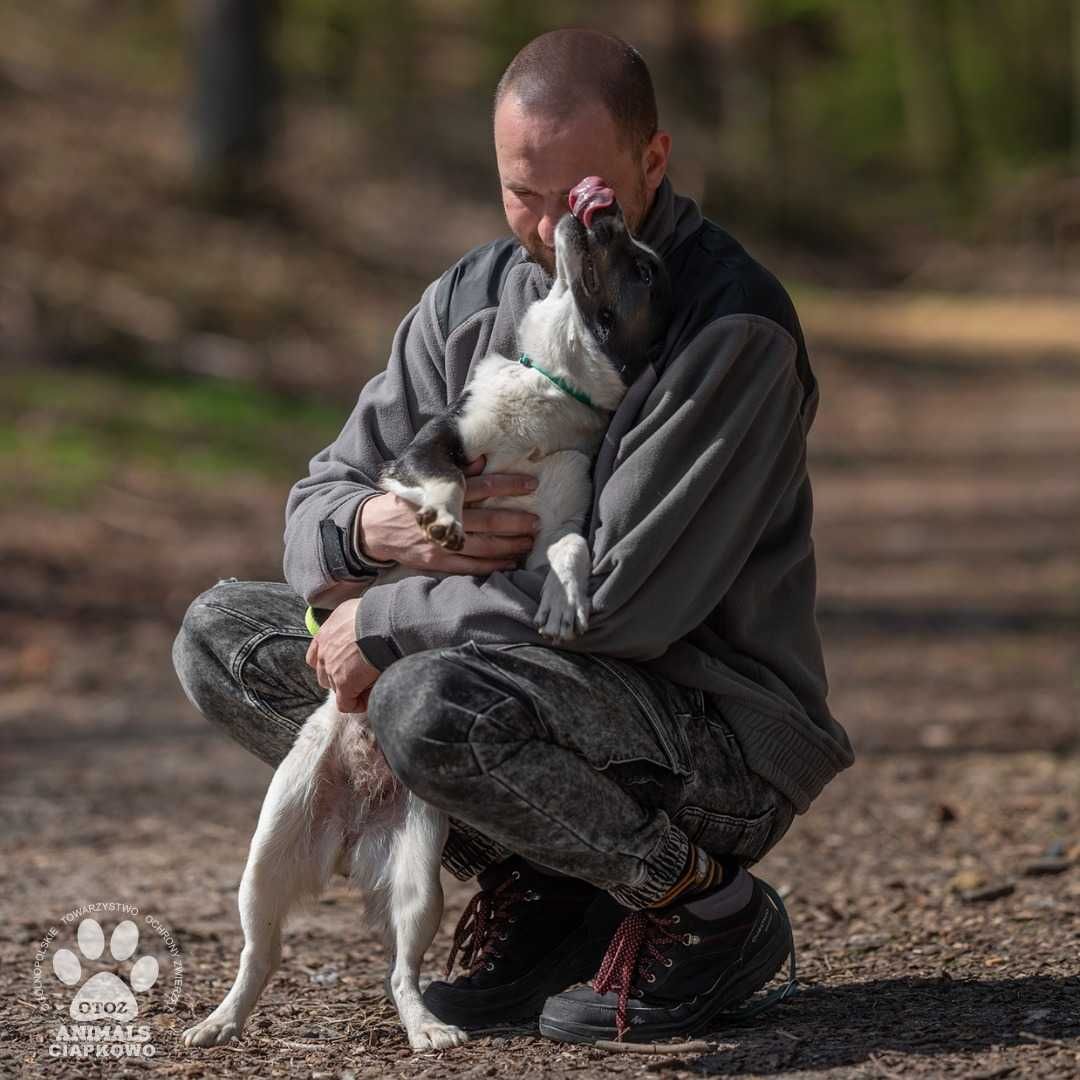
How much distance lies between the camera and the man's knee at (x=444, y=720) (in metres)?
2.98

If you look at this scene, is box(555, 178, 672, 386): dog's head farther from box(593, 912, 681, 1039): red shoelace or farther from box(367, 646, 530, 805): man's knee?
box(593, 912, 681, 1039): red shoelace

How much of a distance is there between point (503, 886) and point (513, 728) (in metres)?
0.74

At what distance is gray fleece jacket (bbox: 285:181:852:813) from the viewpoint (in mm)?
3105

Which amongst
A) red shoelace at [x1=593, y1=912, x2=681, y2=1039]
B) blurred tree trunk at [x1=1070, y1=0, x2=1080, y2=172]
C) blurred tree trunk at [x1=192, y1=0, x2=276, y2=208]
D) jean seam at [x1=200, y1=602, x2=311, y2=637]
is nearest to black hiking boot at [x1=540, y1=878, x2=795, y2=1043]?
red shoelace at [x1=593, y1=912, x2=681, y2=1039]

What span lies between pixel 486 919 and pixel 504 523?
0.92 m

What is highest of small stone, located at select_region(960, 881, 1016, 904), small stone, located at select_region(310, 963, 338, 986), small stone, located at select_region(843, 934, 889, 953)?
small stone, located at select_region(310, 963, 338, 986)

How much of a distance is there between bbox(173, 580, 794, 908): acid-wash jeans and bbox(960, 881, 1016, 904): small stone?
1.16 meters

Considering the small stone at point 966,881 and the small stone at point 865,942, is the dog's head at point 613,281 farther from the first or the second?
the small stone at point 966,881

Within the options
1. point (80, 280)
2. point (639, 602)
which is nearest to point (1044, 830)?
point (639, 602)

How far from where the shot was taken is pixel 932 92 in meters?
38.6

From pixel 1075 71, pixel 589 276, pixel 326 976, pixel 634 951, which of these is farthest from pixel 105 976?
pixel 1075 71

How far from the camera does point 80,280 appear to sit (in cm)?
1375

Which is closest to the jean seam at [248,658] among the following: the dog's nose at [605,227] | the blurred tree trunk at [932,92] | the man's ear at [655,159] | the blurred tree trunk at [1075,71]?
the dog's nose at [605,227]

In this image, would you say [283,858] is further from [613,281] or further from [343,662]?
[613,281]
